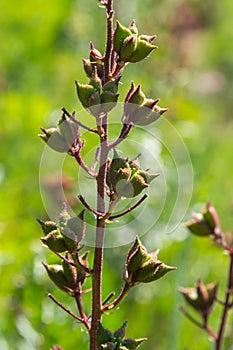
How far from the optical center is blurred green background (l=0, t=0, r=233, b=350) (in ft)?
7.60

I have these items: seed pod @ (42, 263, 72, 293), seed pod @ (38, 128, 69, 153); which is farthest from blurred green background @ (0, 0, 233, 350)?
seed pod @ (38, 128, 69, 153)

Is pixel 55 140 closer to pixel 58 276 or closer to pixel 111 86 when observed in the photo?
pixel 111 86

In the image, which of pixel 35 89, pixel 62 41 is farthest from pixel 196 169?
pixel 62 41

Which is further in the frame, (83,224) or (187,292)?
(187,292)

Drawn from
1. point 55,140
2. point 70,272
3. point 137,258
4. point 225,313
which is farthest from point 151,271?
point 225,313

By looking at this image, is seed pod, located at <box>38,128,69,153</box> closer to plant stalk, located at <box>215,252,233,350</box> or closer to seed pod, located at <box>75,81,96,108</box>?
seed pod, located at <box>75,81,96,108</box>

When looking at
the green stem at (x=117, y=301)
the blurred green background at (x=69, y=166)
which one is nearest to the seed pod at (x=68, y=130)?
the green stem at (x=117, y=301)

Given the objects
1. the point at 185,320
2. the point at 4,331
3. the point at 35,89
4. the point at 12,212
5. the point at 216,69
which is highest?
the point at 216,69

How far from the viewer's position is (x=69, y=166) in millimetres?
3348

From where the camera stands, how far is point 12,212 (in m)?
2.77

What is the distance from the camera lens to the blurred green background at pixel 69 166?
2.32m

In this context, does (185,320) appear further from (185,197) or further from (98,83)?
(98,83)

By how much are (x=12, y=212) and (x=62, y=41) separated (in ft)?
9.24

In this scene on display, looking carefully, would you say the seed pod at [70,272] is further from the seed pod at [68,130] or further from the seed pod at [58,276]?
the seed pod at [68,130]
